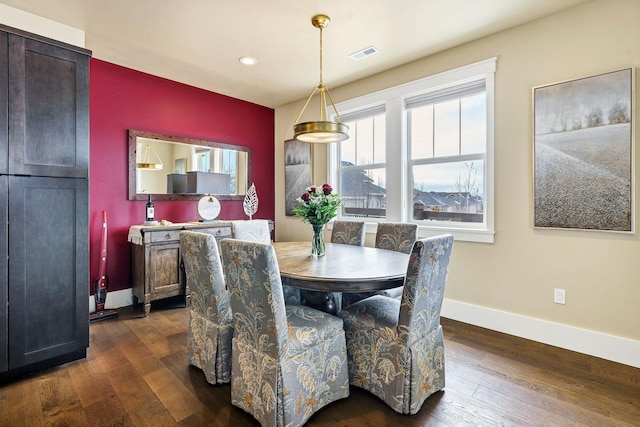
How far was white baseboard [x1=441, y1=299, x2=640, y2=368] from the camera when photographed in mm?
2398

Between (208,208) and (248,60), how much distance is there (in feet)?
6.12

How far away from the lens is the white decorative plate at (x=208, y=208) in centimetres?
416

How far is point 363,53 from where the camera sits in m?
3.34

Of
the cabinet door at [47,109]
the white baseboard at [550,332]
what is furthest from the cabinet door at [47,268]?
the white baseboard at [550,332]

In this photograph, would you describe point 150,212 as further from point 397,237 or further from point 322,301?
point 397,237

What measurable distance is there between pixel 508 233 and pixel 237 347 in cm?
250

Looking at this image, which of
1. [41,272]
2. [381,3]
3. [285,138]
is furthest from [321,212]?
[285,138]

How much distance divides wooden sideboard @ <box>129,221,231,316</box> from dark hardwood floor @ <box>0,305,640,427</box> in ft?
2.65

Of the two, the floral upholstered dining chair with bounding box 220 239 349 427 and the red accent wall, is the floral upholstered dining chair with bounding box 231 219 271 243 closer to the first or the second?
the floral upholstered dining chair with bounding box 220 239 349 427

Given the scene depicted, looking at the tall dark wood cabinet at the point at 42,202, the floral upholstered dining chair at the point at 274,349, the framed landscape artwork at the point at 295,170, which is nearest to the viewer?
the floral upholstered dining chair at the point at 274,349

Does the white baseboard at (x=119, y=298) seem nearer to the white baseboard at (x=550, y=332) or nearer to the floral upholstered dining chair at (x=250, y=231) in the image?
the floral upholstered dining chair at (x=250, y=231)

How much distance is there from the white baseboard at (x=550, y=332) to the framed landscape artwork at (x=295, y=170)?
2517 millimetres

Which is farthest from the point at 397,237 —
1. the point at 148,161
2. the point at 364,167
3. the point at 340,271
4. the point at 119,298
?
the point at 119,298

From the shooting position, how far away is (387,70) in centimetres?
379
